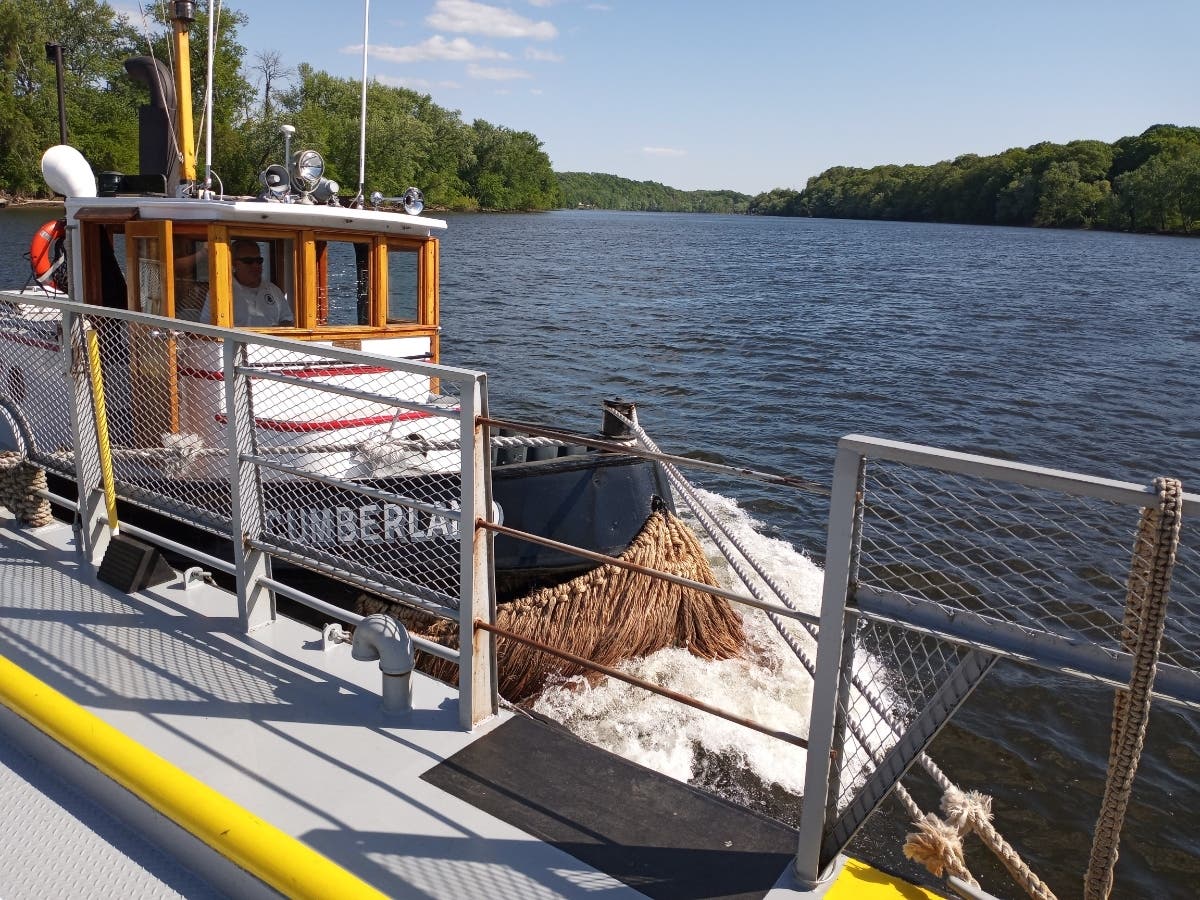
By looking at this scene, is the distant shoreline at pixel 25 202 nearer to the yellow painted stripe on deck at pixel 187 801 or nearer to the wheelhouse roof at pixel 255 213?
the wheelhouse roof at pixel 255 213

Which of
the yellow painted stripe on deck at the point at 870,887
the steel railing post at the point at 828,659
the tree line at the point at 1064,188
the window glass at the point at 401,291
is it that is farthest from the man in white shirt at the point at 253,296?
the tree line at the point at 1064,188

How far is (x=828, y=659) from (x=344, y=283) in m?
5.50

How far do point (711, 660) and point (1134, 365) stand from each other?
17242 mm

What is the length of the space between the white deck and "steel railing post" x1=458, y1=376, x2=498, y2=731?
0.39 ft

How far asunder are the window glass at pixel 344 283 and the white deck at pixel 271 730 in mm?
2771

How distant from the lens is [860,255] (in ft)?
175

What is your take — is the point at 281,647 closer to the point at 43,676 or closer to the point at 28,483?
the point at 43,676

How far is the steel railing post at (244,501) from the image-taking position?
12.1 feet

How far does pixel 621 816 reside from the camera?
9.61 ft

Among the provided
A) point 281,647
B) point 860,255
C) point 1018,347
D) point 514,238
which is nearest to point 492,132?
point 514,238

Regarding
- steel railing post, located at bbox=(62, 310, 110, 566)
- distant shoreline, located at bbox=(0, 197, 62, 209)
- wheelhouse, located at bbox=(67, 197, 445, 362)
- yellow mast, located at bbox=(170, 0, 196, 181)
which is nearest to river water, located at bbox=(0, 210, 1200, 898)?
steel railing post, located at bbox=(62, 310, 110, 566)

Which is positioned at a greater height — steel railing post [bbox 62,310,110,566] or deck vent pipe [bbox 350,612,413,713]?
steel railing post [bbox 62,310,110,566]

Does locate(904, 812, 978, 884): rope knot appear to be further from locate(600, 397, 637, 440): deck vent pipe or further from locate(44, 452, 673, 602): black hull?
locate(600, 397, 637, 440): deck vent pipe

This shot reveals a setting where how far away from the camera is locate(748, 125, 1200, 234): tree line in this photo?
268 ft
